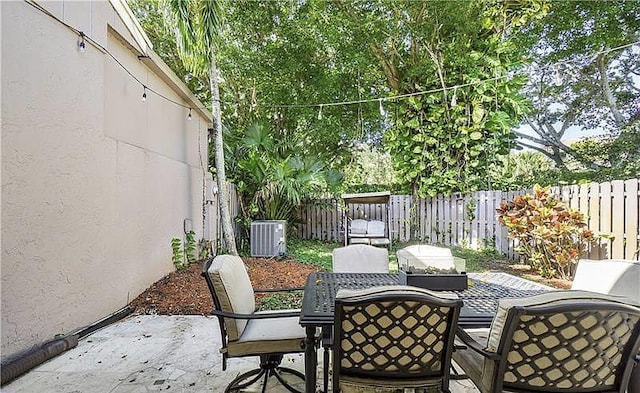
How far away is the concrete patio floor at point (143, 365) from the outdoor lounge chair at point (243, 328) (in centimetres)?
13

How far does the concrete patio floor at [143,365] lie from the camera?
251 cm

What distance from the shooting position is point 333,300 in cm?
217

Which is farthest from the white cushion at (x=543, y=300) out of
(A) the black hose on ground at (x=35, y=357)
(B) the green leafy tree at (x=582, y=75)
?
(B) the green leafy tree at (x=582, y=75)

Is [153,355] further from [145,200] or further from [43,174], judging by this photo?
[145,200]

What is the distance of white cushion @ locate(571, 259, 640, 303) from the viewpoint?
229 centimetres

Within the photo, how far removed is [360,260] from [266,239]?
14.5 ft

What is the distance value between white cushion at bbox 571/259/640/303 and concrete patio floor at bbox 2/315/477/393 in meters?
1.15

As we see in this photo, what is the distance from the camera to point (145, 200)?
4.87 meters

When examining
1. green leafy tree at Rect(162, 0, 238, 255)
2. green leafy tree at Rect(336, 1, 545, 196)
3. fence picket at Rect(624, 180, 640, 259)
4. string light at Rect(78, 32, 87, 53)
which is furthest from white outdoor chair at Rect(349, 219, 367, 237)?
string light at Rect(78, 32, 87, 53)

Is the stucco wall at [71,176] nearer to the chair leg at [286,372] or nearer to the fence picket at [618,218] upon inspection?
the chair leg at [286,372]

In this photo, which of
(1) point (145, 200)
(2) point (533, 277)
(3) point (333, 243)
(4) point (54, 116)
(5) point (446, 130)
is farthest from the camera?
(3) point (333, 243)

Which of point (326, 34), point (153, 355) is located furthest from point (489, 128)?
point (153, 355)

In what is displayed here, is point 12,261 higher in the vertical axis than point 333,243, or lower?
higher

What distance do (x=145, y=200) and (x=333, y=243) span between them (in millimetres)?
5796
